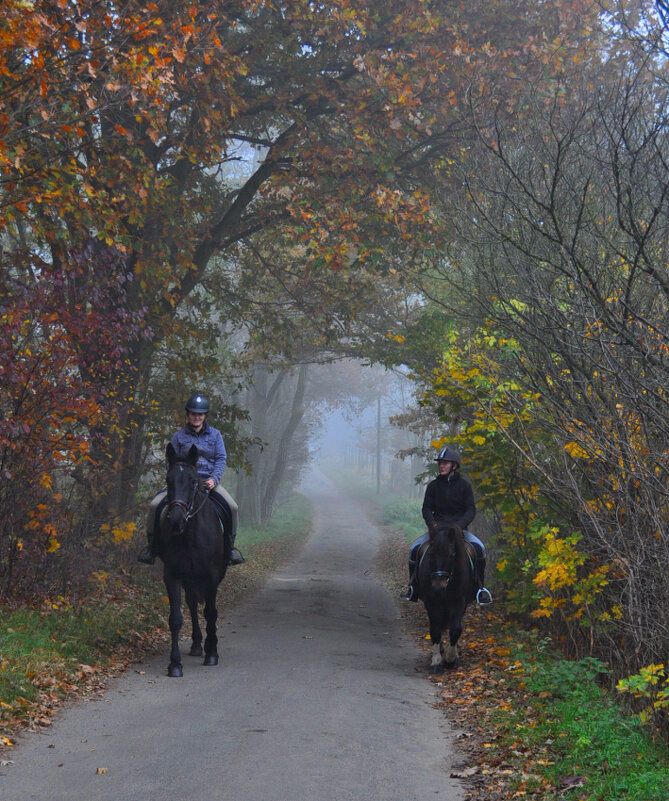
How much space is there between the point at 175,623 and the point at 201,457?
194 centimetres

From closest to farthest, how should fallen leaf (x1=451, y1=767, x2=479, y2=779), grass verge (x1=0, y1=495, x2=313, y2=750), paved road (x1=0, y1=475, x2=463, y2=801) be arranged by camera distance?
paved road (x1=0, y1=475, x2=463, y2=801)
fallen leaf (x1=451, y1=767, x2=479, y2=779)
grass verge (x1=0, y1=495, x2=313, y2=750)

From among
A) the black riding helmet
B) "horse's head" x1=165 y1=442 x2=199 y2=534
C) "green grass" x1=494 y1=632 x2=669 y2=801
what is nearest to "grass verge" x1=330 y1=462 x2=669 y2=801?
"green grass" x1=494 y1=632 x2=669 y2=801

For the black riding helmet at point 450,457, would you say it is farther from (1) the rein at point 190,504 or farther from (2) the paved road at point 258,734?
(1) the rein at point 190,504

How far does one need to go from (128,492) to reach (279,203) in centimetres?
659

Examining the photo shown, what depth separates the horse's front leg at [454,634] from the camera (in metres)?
11.2

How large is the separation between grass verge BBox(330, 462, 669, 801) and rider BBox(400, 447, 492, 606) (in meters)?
1.19

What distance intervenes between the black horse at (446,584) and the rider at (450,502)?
20cm

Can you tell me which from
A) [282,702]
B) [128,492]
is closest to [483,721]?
[282,702]

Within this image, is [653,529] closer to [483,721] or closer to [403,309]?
[483,721]

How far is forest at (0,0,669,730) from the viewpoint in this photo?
859cm

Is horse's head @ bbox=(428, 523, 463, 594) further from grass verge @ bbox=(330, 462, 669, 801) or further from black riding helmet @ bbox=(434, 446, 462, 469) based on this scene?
grass verge @ bbox=(330, 462, 669, 801)

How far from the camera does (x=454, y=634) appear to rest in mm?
11242

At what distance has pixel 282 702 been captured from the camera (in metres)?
8.61

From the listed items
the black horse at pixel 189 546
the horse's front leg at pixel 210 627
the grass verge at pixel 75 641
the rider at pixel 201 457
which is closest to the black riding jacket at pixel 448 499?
the rider at pixel 201 457
